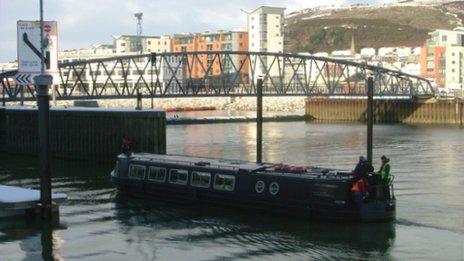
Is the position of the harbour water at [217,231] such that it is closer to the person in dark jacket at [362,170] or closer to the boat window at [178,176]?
the boat window at [178,176]

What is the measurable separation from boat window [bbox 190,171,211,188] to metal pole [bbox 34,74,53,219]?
7411 millimetres

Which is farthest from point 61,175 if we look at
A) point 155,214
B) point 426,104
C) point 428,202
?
point 426,104

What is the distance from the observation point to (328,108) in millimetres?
142500

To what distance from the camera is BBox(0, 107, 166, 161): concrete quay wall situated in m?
52.4

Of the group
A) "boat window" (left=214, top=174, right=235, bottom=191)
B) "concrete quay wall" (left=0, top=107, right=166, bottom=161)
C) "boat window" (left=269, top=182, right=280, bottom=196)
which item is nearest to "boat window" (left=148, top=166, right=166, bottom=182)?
"boat window" (left=214, top=174, right=235, bottom=191)

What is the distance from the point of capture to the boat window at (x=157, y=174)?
36.2 metres

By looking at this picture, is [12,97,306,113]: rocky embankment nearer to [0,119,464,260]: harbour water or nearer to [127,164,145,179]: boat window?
[0,119,464,260]: harbour water

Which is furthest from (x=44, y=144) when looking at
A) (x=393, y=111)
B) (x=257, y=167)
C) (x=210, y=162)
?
(x=393, y=111)

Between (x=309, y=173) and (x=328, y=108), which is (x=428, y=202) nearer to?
(x=309, y=173)

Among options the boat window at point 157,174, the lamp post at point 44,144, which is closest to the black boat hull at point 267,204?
the boat window at point 157,174

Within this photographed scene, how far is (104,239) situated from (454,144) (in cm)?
5563

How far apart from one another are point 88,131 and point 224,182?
2644cm

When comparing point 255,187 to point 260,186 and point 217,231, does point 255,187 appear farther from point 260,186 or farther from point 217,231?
point 217,231

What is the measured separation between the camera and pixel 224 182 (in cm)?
3331
